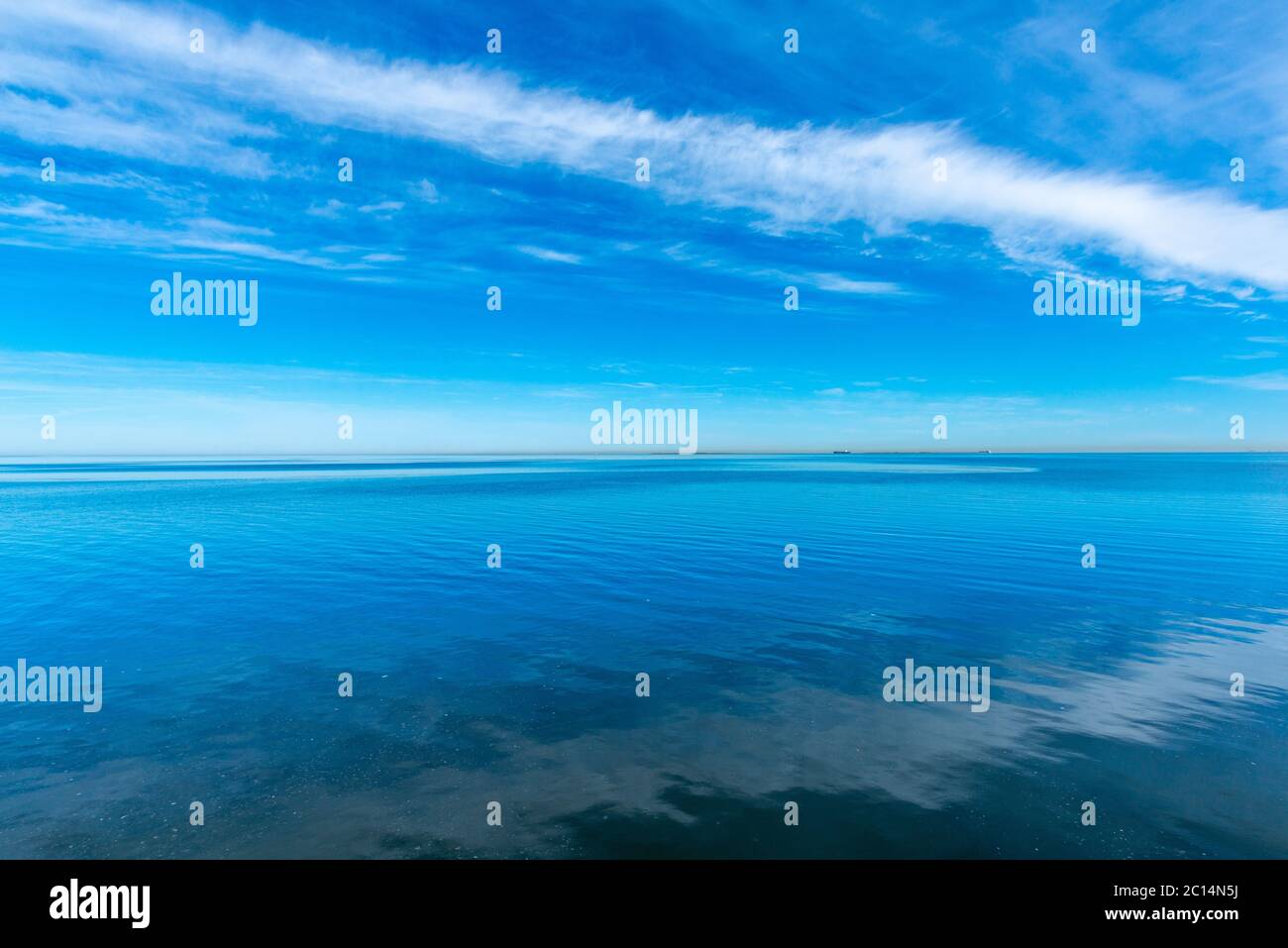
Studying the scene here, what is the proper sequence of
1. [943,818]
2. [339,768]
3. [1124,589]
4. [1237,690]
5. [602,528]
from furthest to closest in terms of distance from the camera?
[602,528] → [1124,589] → [1237,690] → [339,768] → [943,818]

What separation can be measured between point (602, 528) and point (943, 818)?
1809 inches

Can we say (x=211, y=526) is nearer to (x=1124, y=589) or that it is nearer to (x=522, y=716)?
(x=522, y=716)

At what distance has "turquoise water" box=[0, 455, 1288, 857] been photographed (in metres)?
12.5

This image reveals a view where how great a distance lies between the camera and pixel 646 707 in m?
18.5

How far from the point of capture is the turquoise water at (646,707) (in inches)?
493
